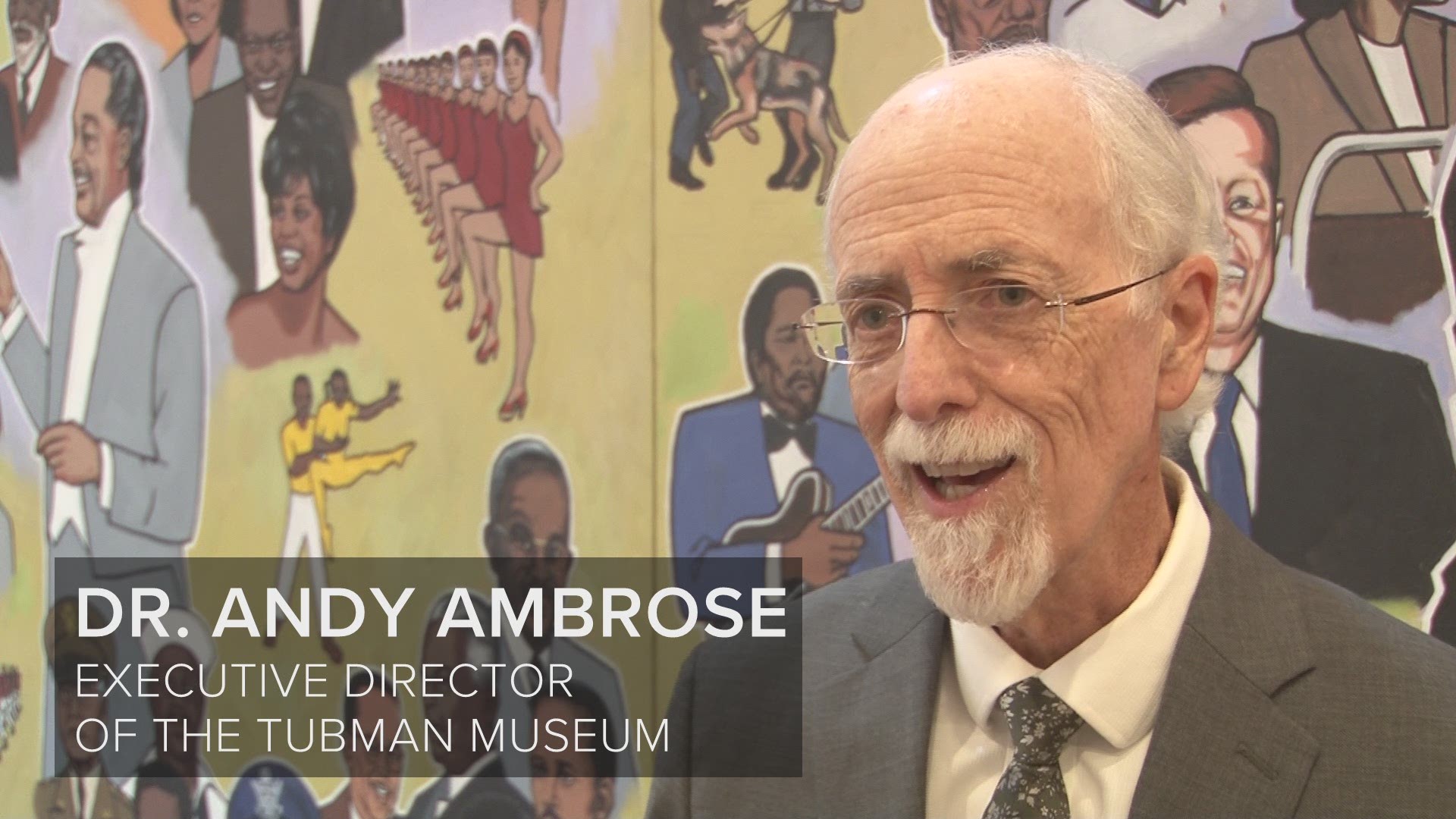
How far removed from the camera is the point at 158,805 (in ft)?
9.48

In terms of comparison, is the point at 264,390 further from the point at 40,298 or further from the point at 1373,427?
the point at 1373,427

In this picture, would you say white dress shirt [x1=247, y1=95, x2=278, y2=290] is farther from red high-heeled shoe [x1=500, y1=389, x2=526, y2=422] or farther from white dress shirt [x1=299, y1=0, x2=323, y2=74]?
red high-heeled shoe [x1=500, y1=389, x2=526, y2=422]

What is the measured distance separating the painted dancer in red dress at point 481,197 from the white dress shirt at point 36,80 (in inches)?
41.1

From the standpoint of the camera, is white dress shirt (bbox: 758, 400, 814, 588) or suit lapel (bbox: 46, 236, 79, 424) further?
suit lapel (bbox: 46, 236, 79, 424)

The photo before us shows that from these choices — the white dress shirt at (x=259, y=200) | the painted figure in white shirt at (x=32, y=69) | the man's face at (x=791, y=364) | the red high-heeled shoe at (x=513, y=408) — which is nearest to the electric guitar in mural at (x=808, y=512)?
the man's face at (x=791, y=364)

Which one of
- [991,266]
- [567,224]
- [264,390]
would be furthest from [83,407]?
[991,266]

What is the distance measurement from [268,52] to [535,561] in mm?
1188

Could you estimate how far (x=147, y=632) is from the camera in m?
2.91

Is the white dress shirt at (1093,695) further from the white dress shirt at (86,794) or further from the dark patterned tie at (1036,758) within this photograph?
the white dress shirt at (86,794)

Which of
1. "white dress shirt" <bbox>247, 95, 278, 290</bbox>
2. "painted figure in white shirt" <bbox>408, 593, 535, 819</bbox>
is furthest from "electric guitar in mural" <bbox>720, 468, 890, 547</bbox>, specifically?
"white dress shirt" <bbox>247, 95, 278, 290</bbox>

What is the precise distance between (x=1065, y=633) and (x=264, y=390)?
1.90 m

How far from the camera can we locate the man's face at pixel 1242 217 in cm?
201

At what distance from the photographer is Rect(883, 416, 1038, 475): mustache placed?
133cm

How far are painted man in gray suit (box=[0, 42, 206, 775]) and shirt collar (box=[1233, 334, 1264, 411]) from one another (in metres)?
2.05
